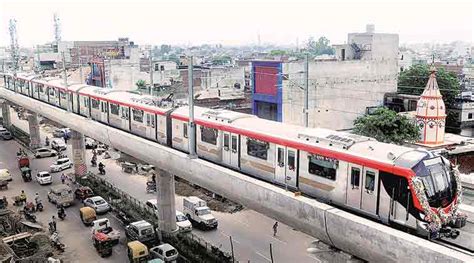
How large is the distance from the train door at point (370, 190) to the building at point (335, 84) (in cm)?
2650

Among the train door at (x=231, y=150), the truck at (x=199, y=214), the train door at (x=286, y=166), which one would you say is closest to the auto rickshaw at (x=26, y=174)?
the truck at (x=199, y=214)

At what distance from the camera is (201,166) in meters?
17.5

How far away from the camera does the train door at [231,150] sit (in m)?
17.9

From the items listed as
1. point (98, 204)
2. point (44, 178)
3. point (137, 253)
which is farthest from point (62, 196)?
point (137, 253)

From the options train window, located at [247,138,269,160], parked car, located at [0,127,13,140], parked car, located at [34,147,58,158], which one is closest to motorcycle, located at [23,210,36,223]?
parked car, located at [34,147,58,158]

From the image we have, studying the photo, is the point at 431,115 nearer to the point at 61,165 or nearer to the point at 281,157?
the point at 281,157

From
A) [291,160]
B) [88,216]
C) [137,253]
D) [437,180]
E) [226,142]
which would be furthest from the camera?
[88,216]

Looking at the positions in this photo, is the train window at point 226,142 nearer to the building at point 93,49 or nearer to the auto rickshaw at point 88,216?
the auto rickshaw at point 88,216

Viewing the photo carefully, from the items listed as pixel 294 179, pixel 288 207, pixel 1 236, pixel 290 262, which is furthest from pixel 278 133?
pixel 1 236

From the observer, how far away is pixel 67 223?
96.3 feet

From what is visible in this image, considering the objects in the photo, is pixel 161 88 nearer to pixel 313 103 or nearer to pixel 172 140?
pixel 313 103

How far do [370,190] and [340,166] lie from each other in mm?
1192

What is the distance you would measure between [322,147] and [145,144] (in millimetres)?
10198

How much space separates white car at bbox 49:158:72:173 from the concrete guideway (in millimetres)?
22921
